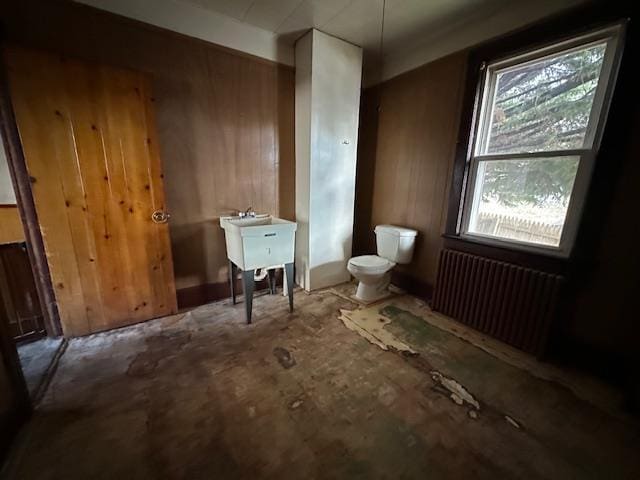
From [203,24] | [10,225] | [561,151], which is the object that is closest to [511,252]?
[561,151]

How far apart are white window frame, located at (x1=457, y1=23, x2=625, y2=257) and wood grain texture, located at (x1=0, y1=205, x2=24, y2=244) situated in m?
3.25

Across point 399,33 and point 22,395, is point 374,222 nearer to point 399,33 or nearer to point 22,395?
point 399,33

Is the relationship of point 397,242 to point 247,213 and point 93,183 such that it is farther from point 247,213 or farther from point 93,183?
point 93,183

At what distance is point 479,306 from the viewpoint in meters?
2.07

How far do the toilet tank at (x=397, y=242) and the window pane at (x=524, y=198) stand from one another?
0.54 metres

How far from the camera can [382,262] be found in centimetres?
254

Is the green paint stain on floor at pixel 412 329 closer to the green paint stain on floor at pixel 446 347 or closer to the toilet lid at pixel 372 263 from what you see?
the green paint stain on floor at pixel 446 347

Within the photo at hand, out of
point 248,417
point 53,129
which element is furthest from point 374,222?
point 53,129

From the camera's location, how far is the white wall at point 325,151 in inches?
93.9

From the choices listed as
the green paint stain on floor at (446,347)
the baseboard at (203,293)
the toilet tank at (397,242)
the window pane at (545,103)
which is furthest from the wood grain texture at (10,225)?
the window pane at (545,103)

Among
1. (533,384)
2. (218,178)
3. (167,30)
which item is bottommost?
(533,384)

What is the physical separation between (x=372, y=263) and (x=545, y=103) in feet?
5.63

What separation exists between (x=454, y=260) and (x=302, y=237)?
1452mm

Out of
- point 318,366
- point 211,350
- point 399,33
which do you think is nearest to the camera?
point 318,366
